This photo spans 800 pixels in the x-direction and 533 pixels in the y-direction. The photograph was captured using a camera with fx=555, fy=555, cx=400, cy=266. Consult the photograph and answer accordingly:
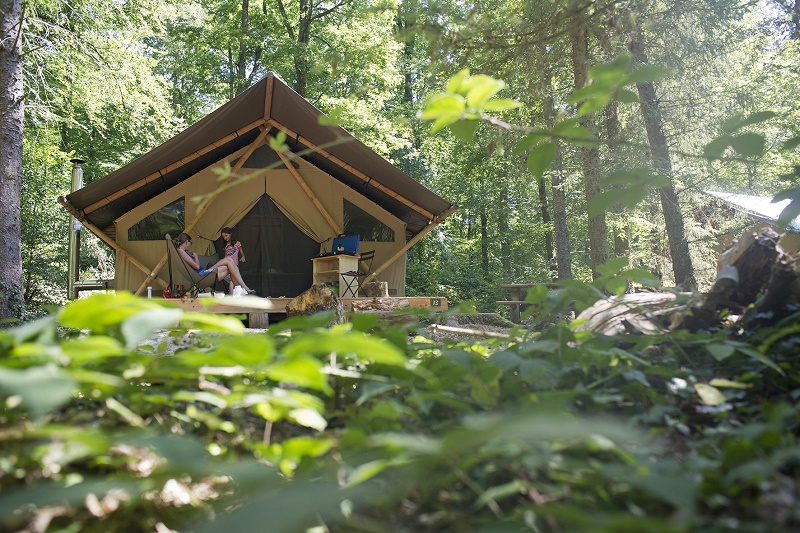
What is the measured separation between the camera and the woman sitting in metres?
8.00

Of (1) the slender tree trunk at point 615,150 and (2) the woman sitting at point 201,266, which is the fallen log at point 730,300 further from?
(2) the woman sitting at point 201,266

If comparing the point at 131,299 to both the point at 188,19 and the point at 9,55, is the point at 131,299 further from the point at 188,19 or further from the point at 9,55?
the point at 188,19

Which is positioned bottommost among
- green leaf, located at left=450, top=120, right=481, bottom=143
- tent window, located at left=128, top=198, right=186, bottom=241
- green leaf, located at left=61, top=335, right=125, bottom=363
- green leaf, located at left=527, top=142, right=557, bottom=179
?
green leaf, located at left=61, top=335, right=125, bottom=363

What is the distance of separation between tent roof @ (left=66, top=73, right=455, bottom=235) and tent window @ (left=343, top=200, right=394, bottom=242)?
0.42 m

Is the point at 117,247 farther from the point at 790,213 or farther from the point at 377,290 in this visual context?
Answer: the point at 790,213

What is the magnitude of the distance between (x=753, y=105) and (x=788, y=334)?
29.9ft

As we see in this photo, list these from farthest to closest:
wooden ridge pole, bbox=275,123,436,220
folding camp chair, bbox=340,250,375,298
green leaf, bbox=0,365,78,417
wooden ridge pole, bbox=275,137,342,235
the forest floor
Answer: wooden ridge pole, bbox=275,137,342,235 < wooden ridge pole, bbox=275,123,436,220 < folding camp chair, bbox=340,250,375,298 < the forest floor < green leaf, bbox=0,365,78,417

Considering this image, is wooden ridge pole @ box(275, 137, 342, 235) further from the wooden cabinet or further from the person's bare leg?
the person's bare leg

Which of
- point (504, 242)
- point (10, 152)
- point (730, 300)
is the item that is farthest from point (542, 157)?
point (504, 242)

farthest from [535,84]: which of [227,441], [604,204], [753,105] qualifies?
[753,105]

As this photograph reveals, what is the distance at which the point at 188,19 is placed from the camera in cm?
1769

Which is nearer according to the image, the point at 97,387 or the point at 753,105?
the point at 97,387

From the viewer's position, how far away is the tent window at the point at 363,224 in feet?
31.7

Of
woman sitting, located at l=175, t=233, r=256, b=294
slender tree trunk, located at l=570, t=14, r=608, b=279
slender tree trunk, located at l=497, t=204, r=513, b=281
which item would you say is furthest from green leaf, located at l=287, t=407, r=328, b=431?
slender tree trunk, located at l=497, t=204, r=513, b=281
